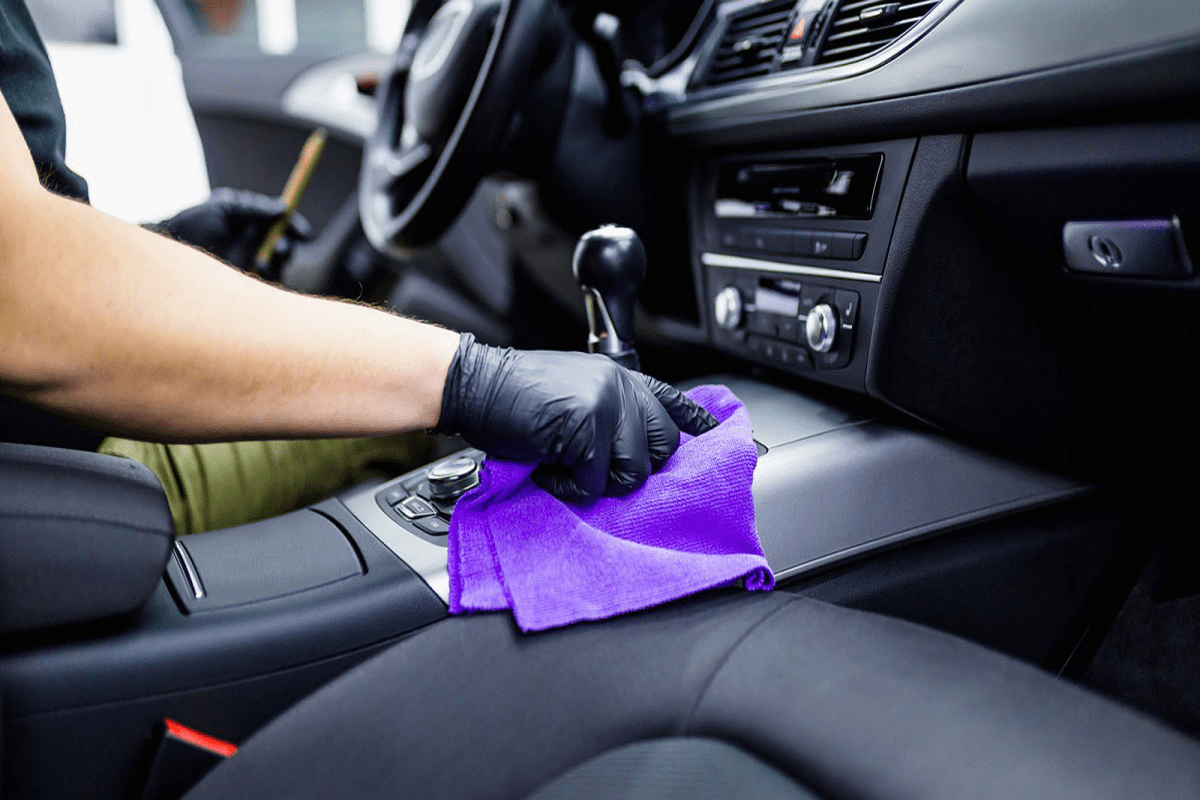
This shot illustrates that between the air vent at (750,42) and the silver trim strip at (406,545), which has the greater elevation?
the air vent at (750,42)

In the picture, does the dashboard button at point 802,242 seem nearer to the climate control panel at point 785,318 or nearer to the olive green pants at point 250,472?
the climate control panel at point 785,318

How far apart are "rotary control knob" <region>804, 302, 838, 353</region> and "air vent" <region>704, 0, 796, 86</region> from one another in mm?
253

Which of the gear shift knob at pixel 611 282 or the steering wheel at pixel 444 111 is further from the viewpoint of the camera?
the steering wheel at pixel 444 111

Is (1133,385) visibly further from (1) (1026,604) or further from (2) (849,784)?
(2) (849,784)

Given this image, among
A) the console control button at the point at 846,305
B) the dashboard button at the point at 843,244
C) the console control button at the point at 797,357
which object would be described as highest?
the dashboard button at the point at 843,244

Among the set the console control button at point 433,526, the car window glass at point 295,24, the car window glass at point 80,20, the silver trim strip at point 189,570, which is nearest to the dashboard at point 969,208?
the console control button at point 433,526

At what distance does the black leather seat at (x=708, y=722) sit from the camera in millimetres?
403

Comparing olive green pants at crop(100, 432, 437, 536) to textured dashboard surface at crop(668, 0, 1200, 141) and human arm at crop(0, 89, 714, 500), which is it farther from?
textured dashboard surface at crop(668, 0, 1200, 141)

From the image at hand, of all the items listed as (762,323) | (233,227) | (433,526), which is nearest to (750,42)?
(762,323)

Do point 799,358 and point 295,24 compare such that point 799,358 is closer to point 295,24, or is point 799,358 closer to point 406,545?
point 406,545

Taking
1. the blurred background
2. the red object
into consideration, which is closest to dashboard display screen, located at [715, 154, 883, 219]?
the red object

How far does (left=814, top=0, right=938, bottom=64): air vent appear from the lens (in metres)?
0.71

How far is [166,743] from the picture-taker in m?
0.50

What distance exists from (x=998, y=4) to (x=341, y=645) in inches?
23.6
